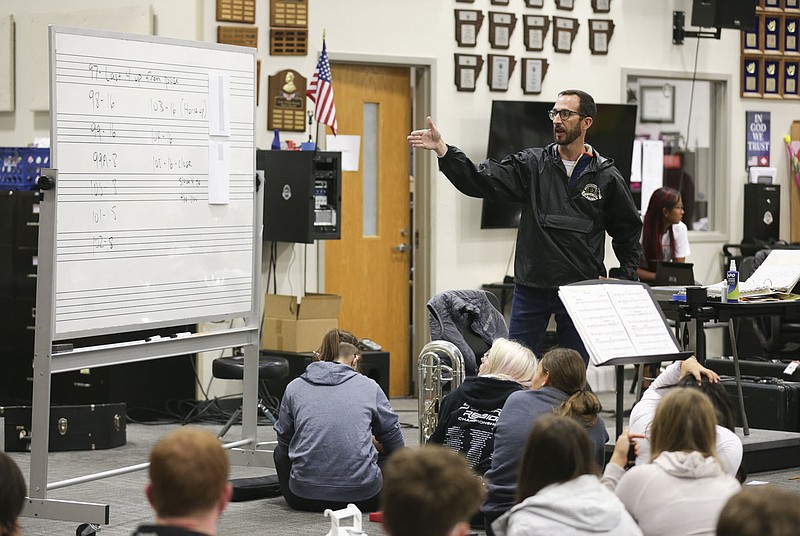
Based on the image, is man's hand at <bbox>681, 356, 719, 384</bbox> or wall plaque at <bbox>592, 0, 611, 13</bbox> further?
wall plaque at <bbox>592, 0, 611, 13</bbox>

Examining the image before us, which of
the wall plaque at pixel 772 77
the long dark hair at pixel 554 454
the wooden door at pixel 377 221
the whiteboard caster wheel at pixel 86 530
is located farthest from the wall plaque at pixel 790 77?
the long dark hair at pixel 554 454

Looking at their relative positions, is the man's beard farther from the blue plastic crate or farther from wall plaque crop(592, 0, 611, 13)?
wall plaque crop(592, 0, 611, 13)

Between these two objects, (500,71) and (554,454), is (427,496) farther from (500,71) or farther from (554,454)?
(500,71)

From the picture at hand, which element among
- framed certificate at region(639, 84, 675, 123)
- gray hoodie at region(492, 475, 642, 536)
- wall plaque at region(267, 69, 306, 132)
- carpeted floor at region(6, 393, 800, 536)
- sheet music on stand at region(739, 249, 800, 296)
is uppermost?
framed certificate at region(639, 84, 675, 123)

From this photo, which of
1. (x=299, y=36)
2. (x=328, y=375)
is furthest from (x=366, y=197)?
(x=328, y=375)

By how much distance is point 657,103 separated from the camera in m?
10.7

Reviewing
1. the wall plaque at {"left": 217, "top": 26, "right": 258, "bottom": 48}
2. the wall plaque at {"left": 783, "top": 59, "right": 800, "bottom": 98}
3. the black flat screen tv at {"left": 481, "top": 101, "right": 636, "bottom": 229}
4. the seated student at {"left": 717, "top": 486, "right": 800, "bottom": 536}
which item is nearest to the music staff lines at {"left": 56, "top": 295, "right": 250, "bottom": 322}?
the wall plaque at {"left": 217, "top": 26, "right": 258, "bottom": 48}

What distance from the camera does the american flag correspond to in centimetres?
858

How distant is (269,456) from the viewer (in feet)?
21.3

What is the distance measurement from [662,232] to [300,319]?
9.16 feet

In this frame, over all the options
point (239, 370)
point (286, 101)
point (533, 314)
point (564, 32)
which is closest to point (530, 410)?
point (533, 314)

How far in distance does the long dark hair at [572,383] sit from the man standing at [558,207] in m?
1.45

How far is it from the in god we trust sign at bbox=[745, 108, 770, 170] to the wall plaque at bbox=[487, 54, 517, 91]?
99.6 inches

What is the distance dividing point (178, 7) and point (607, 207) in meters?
3.73
